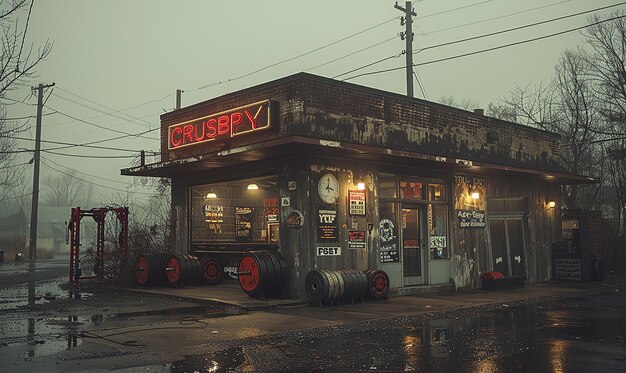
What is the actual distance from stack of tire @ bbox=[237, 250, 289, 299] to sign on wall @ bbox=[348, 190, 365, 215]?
2308 millimetres

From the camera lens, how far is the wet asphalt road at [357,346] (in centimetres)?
685

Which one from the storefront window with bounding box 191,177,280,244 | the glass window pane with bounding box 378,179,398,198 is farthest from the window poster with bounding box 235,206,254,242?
the glass window pane with bounding box 378,179,398,198

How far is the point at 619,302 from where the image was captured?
14227 mm

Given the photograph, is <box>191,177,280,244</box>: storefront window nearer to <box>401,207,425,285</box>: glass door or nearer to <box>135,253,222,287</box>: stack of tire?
<box>135,253,222,287</box>: stack of tire

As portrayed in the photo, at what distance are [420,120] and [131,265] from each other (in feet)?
30.8

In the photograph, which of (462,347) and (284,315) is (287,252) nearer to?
(284,315)

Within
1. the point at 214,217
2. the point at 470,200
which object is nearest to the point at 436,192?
the point at 470,200

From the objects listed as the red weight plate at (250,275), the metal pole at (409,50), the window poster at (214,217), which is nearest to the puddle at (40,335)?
the red weight plate at (250,275)

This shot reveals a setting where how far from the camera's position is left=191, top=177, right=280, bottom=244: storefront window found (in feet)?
55.3

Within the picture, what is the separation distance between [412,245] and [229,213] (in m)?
5.61

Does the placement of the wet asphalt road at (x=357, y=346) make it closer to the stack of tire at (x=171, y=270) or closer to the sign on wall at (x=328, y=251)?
the sign on wall at (x=328, y=251)

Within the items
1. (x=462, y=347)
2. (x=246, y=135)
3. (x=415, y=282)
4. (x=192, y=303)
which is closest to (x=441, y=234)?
(x=415, y=282)

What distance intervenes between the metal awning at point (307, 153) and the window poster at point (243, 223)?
1.91 m

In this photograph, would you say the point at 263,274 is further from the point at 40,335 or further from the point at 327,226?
the point at 40,335
